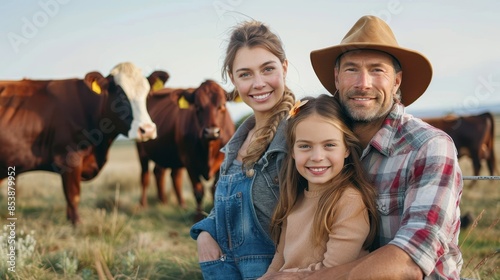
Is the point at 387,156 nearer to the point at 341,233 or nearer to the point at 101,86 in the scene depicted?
the point at 341,233

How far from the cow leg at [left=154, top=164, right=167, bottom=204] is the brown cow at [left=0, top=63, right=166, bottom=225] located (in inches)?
79.7

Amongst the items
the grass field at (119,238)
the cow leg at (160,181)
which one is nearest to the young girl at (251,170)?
the grass field at (119,238)

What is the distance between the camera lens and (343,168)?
273cm

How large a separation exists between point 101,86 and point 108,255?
3216 mm

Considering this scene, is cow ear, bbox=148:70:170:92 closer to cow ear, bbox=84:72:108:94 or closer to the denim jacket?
cow ear, bbox=84:72:108:94

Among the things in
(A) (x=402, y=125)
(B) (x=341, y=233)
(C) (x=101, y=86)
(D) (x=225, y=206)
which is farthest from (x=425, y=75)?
(C) (x=101, y=86)

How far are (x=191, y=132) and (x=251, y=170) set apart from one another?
5.13 meters

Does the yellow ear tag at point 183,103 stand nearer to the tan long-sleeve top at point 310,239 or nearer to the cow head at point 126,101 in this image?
the cow head at point 126,101

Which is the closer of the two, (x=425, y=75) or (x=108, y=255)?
(x=425, y=75)

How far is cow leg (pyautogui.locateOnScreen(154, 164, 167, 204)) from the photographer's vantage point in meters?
9.80

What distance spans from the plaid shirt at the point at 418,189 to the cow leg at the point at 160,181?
7318 mm

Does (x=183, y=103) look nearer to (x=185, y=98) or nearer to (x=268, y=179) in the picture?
(x=185, y=98)

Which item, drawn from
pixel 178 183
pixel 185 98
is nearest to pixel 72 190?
pixel 185 98

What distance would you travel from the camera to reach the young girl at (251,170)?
299cm
